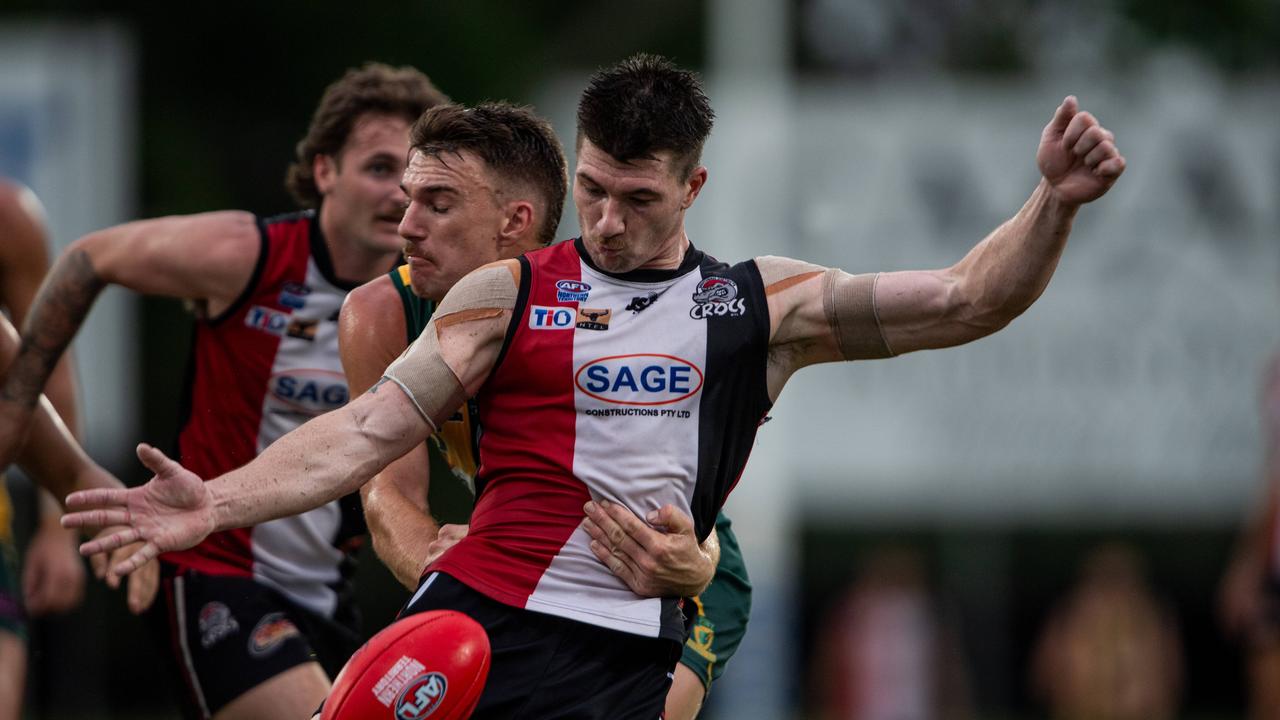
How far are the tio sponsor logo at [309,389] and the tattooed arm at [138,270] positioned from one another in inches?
13.2

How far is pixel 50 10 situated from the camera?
64.8ft

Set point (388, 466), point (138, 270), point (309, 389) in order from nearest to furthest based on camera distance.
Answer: point (388, 466) < point (138, 270) < point (309, 389)

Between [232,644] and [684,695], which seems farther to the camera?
[232,644]

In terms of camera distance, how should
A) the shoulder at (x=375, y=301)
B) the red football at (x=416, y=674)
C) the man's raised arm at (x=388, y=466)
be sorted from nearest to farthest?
1. the red football at (x=416, y=674)
2. the man's raised arm at (x=388, y=466)
3. the shoulder at (x=375, y=301)

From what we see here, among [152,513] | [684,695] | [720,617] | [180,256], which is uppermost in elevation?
[180,256]

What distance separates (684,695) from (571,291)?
1.43 meters

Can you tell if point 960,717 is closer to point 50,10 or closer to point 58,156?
point 58,156

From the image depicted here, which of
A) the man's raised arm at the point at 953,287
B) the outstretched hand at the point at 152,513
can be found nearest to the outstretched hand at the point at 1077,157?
the man's raised arm at the point at 953,287

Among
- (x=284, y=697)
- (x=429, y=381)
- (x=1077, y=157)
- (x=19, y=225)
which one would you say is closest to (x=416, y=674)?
(x=429, y=381)

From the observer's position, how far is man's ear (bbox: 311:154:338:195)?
21.2 feet

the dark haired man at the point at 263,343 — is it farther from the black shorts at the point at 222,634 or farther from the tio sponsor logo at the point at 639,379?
the tio sponsor logo at the point at 639,379

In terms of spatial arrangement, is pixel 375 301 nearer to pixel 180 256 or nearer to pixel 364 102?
pixel 180 256

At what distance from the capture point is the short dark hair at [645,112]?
4625mm

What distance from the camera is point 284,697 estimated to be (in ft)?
20.0
